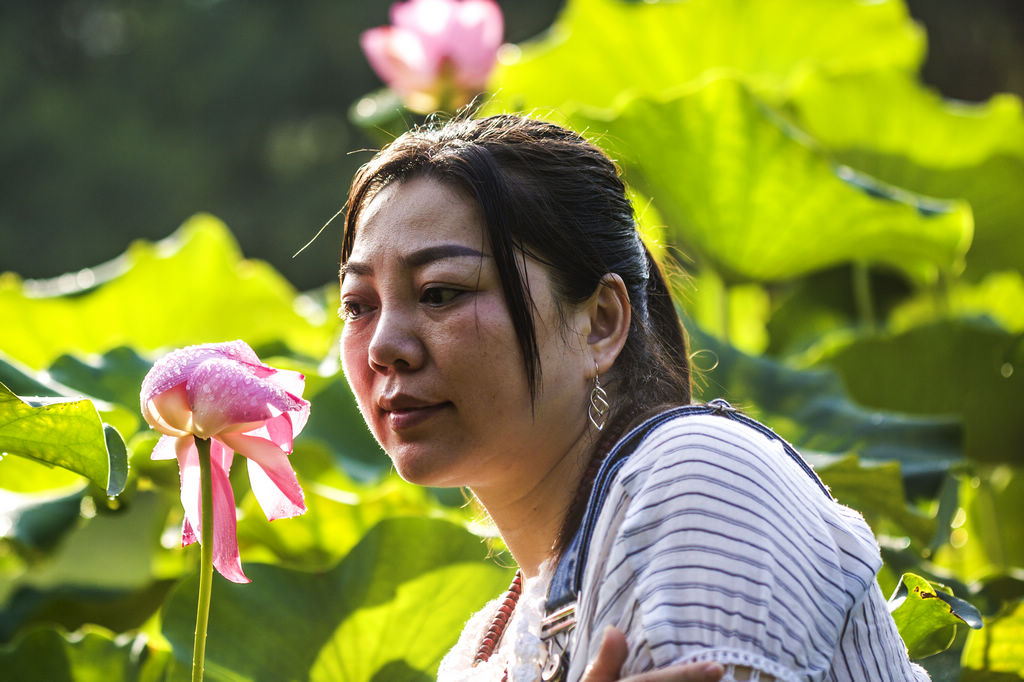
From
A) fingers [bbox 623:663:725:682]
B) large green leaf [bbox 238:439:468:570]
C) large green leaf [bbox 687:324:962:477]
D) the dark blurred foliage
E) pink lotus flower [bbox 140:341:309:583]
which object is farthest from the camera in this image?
the dark blurred foliage

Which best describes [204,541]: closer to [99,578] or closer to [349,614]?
[349,614]

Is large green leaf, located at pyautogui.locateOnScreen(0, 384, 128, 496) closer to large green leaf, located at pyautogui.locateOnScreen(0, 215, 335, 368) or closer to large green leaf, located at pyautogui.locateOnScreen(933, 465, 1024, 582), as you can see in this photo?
large green leaf, located at pyautogui.locateOnScreen(0, 215, 335, 368)

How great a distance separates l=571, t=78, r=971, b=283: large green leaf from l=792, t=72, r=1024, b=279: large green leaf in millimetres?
210

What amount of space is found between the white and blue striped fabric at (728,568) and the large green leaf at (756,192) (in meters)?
0.85

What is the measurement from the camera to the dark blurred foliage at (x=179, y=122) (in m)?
6.41

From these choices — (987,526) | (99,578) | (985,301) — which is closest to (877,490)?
(987,526)

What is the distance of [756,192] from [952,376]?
0.36 metres

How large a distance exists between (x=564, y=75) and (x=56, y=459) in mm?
1512

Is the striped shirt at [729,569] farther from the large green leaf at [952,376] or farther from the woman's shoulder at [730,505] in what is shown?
the large green leaf at [952,376]

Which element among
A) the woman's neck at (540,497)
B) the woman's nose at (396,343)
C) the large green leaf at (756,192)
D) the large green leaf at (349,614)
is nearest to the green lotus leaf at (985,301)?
the large green leaf at (756,192)

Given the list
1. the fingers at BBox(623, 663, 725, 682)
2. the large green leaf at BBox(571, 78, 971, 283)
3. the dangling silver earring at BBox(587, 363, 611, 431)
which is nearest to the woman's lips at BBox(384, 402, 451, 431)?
the dangling silver earring at BBox(587, 363, 611, 431)

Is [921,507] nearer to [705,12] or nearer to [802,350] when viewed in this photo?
[802,350]

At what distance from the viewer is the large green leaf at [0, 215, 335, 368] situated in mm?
1792

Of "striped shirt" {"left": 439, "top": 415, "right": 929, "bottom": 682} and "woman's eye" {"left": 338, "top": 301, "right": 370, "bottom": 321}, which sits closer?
"striped shirt" {"left": 439, "top": 415, "right": 929, "bottom": 682}
